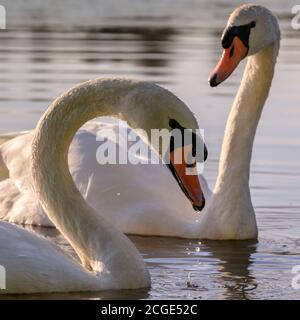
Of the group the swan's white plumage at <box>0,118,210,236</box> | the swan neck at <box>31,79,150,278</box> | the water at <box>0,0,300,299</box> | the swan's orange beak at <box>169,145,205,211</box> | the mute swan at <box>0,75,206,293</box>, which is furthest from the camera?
the swan's white plumage at <box>0,118,210,236</box>

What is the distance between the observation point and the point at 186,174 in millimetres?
9742

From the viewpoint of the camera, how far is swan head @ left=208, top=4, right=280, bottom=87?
1264cm

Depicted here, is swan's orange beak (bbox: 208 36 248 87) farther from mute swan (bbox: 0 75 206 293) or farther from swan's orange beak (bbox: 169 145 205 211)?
swan's orange beak (bbox: 169 145 205 211)

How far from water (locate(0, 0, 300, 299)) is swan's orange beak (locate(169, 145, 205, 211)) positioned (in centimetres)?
74

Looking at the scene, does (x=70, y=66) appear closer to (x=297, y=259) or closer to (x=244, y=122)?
(x=244, y=122)

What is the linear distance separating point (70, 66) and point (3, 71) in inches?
40.1

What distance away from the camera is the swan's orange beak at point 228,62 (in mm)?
12367

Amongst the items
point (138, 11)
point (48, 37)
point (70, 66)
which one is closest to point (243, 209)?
point (70, 66)

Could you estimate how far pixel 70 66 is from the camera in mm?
22109
